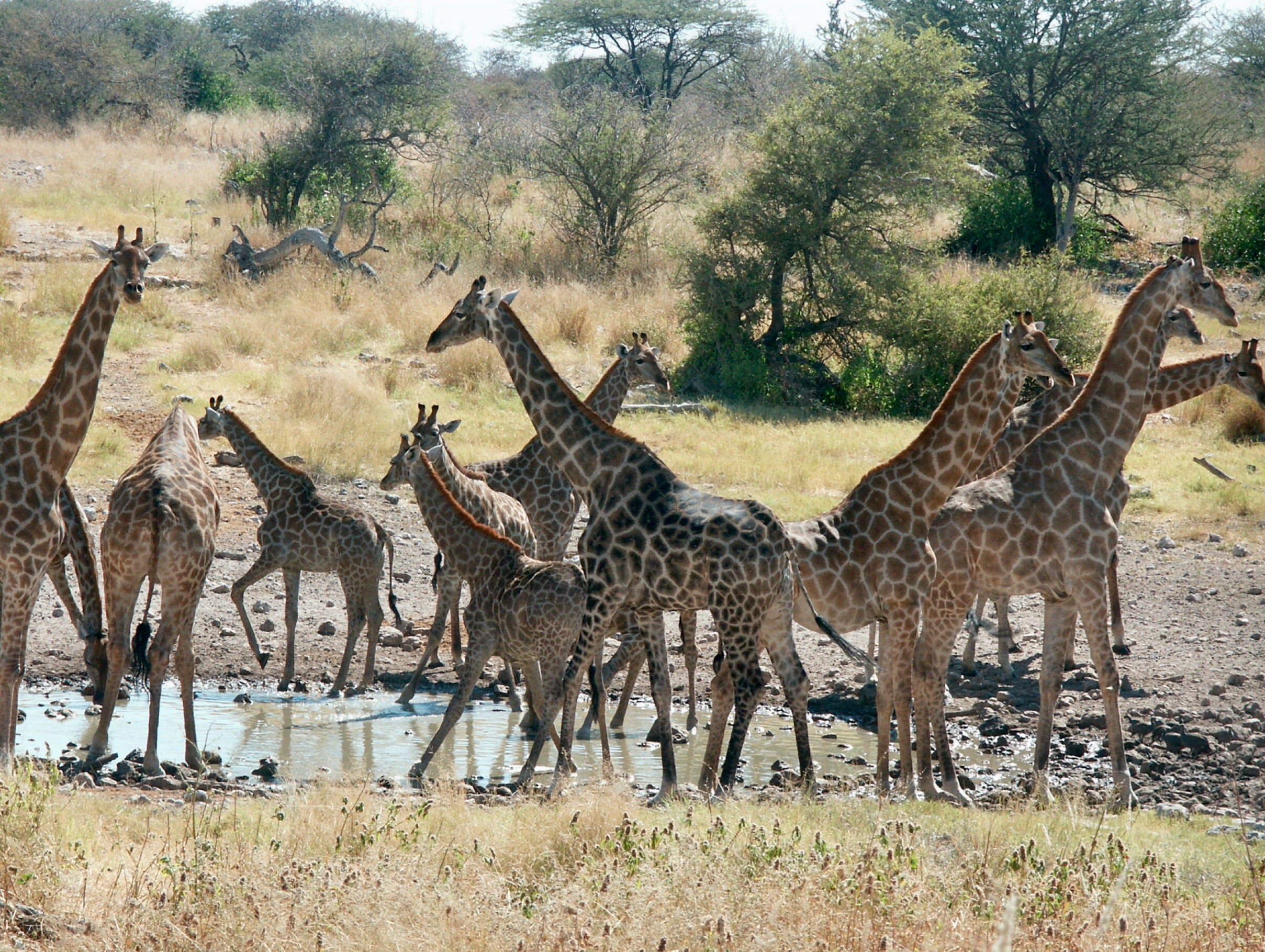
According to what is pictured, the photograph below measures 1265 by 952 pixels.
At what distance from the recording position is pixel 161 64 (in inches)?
1649

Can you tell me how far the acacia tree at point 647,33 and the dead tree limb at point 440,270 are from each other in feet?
72.7

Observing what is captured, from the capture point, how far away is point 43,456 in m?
7.72

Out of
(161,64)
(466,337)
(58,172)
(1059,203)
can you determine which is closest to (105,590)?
(466,337)

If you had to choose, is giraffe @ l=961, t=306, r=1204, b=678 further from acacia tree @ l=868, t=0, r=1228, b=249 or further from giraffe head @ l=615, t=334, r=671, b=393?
acacia tree @ l=868, t=0, r=1228, b=249

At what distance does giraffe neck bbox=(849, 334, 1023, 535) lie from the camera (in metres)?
8.31

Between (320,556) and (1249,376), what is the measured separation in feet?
23.2

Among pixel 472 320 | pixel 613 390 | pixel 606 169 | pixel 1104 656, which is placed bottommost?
pixel 1104 656

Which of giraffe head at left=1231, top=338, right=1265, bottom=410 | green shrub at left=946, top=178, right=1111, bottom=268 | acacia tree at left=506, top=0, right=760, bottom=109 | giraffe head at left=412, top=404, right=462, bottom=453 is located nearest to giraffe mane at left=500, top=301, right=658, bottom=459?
giraffe head at left=412, top=404, right=462, bottom=453

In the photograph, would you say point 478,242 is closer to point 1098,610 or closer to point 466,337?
point 466,337

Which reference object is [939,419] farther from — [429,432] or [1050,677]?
[429,432]

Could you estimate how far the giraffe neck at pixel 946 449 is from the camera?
8.31m

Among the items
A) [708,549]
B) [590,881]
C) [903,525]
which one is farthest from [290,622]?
[590,881]

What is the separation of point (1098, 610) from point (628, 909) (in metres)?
4.13

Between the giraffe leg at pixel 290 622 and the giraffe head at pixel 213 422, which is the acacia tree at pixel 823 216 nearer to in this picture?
the giraffe head at pixel 213 422
